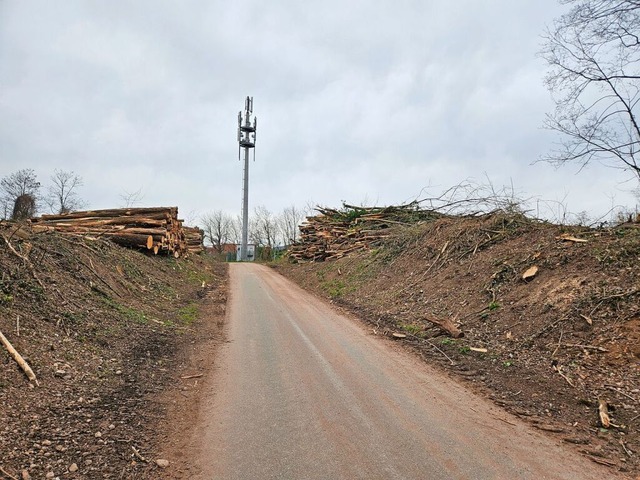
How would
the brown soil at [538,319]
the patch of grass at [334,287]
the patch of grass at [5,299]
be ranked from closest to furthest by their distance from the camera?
the brown soil at [538,319] → the patch of grass at [5,299] → the patch of grass at [334,287]

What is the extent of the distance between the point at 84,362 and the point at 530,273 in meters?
7.98

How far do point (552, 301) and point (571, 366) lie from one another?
69.2 inches

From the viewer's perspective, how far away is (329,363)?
6.04 metres

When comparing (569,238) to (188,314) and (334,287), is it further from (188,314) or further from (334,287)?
(188,314)

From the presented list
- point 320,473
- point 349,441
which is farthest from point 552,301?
point 320,473

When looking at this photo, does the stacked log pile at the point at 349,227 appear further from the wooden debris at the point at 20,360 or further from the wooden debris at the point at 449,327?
the wooden debris at the point at 20,360

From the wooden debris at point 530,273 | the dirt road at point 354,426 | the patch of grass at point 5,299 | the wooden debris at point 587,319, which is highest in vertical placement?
the wooden debris at point 530,273

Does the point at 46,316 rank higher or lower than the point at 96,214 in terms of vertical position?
lower

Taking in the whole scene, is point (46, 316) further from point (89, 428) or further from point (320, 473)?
point (320, 473)

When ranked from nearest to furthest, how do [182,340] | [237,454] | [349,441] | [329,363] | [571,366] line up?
[237,454] < [349,441] < [571,366] < [329,363] < [182,340]

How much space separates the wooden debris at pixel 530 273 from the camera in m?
7.88

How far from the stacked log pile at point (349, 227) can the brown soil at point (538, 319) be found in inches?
249

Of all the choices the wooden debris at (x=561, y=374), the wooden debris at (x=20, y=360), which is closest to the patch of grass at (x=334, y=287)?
the wooden debris at (x=561, y=374)

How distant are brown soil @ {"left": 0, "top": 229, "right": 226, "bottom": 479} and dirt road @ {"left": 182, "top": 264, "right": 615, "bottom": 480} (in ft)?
1.92
